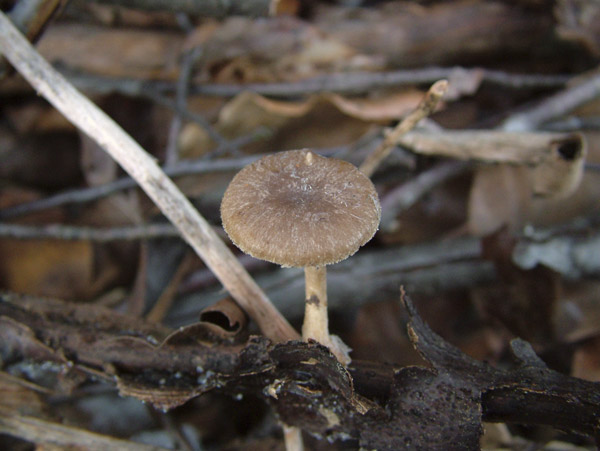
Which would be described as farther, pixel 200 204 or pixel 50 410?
pixel 200 204

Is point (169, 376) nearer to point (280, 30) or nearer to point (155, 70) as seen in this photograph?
point (155, 70)

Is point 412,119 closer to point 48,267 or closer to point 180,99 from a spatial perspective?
point 180,99

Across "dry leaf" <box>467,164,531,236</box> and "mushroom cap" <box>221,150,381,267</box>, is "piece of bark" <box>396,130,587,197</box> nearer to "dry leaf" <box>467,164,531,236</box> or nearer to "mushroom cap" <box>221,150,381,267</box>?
"dry leaf" <box>467,164,531,236</box>

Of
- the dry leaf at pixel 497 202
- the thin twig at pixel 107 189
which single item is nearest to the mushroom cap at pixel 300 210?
the thin twig at pixel 107 189

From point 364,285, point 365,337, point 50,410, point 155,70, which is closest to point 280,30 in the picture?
point 155,70

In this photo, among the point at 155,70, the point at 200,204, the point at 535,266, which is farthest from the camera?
the point at 155,70

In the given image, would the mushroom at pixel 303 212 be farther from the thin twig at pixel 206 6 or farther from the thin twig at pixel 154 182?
the thin twig at pixel 206 6
